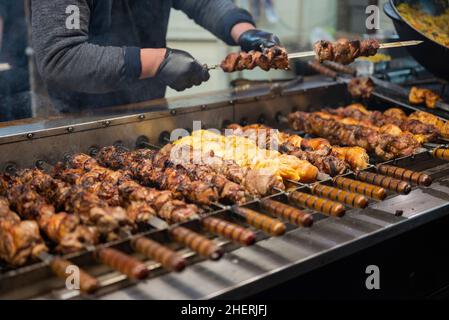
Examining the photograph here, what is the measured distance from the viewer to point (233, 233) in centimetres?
209

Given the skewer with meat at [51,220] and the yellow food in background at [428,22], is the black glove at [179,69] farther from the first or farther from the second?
the yellow food in background at [428,22]

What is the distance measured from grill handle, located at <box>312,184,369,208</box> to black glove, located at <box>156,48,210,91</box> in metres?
1.20

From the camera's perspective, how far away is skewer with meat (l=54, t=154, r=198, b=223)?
7.41 ft

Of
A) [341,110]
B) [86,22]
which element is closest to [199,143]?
[86,22]

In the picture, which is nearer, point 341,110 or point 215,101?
point 215,101

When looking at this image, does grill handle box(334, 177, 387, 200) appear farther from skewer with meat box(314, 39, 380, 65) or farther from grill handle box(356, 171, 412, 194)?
skewer with meat box(314, 39, 380, 65)

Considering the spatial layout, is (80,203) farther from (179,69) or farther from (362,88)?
(362,88)

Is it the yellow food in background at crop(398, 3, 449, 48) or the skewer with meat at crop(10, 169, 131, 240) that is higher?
the yellow food in background at crop(398, 3, 449, 48)

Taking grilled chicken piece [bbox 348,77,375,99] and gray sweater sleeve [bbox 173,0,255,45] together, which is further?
gray sweater sleeve [bbox 173,0,255,45]

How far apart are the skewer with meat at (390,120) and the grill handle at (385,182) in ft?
2.64

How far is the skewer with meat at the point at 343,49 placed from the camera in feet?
11.7

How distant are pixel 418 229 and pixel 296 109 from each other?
151 centimetres

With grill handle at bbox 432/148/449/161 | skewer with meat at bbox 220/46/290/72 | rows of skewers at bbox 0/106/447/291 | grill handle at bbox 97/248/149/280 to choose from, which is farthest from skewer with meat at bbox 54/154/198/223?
grill handle at bbox 432/148/449/161
